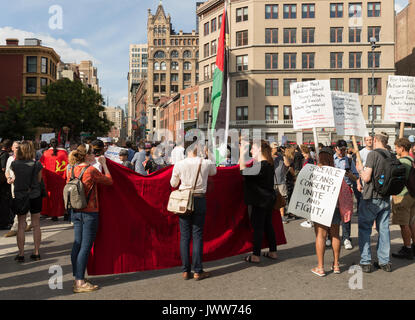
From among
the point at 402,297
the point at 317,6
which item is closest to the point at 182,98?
the point at 317,6

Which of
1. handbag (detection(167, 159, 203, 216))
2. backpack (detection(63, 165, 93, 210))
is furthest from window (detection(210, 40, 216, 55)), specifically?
backpack (detection(63, 165, 93, 210))

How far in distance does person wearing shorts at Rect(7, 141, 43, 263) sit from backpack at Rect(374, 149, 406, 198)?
5.54m

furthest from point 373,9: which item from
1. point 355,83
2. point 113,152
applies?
point 113,152

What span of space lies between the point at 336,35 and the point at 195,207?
52430 mm

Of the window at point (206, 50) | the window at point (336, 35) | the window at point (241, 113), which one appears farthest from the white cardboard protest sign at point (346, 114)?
the window at point (206, 50)

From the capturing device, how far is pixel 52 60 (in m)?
61.0

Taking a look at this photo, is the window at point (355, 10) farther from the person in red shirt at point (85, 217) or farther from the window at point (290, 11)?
the person in red shirt at point (85, 217)

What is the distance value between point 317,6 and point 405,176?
5104 cm

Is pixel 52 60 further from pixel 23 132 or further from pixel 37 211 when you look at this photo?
pixel 37 211

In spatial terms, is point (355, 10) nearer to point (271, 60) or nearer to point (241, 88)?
point (271, 60)

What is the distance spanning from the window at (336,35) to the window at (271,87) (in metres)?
9.49

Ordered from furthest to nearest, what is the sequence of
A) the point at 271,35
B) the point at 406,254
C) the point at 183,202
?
the point at 271,35, the point at 406,254, the point at 183,202

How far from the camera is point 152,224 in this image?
19.1ft

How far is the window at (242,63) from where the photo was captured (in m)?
53.9
